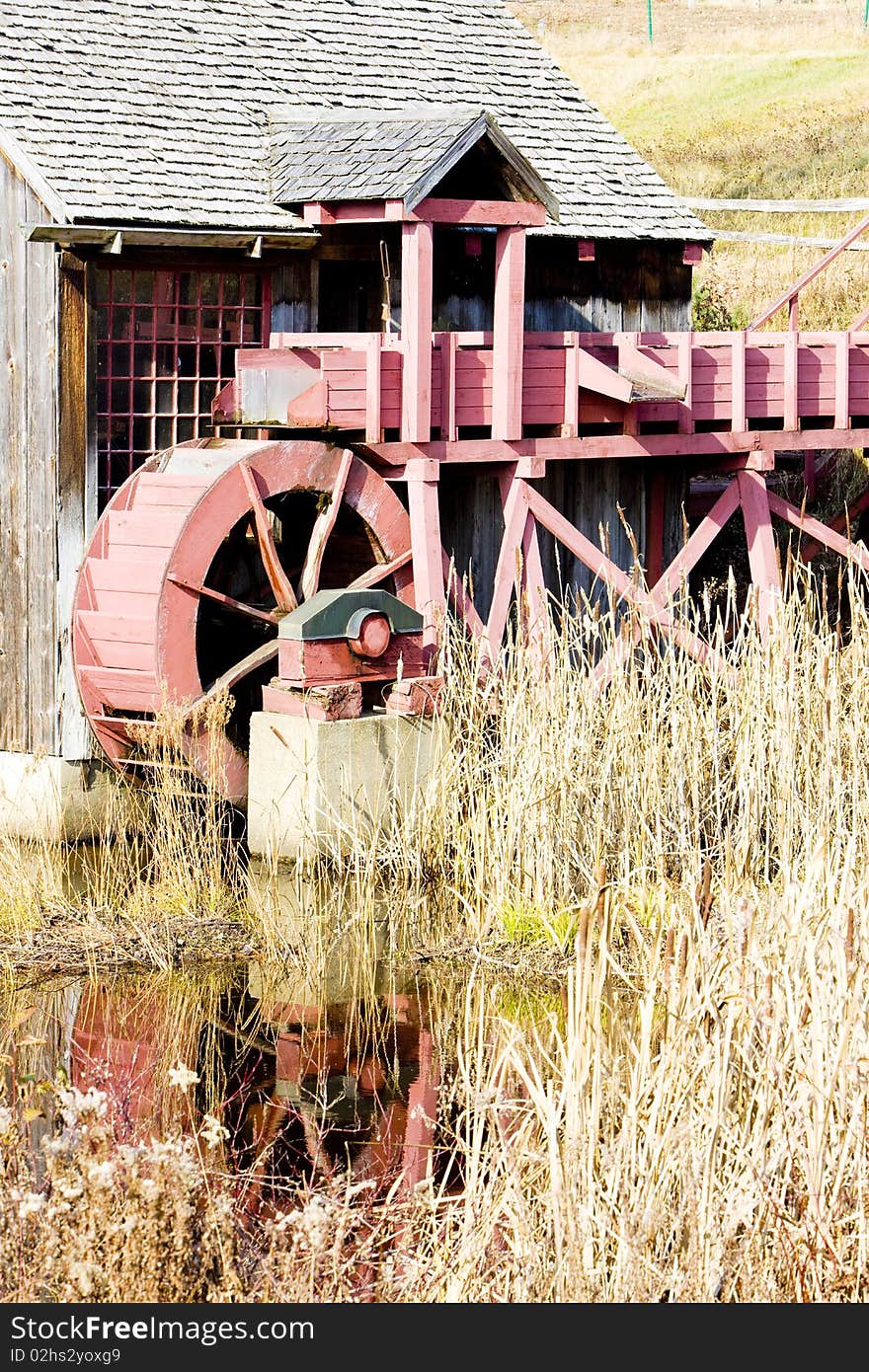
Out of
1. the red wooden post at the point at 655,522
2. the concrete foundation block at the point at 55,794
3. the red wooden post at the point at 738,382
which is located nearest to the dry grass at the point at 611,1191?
the concrete foundation block at the point at 55,794

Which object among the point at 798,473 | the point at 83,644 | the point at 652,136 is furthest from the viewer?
the point at 652,136

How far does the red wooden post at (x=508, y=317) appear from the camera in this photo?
12.0 metres

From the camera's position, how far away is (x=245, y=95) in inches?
519

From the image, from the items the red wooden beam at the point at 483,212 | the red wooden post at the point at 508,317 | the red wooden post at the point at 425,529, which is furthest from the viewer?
the red wooden post at the point at 508,317

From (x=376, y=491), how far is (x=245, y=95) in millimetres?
3167

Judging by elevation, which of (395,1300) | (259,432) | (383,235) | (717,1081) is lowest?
(395,1300)

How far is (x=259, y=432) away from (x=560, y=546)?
304 cm

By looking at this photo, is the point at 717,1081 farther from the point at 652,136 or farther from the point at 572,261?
the point at 652,136

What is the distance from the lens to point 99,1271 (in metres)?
4.84

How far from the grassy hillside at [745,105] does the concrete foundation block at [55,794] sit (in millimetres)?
13342

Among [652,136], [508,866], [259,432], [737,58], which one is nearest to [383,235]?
[259,432]

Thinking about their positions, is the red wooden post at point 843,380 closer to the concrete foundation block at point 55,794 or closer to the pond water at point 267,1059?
the concrete foundation block at point 55,794

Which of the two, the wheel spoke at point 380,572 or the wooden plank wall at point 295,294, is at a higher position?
the wooden plank wall at point 295,294

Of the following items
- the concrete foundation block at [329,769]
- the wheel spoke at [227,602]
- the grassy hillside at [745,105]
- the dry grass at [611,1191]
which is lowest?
the dry grass at [611,1191]
